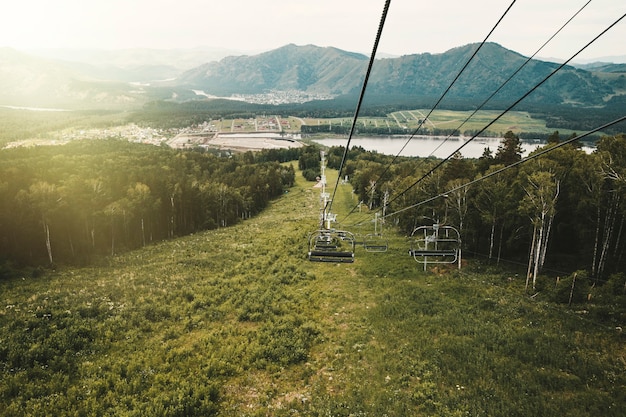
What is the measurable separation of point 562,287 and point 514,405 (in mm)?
15458

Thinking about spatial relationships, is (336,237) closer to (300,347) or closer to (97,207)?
(300,347)

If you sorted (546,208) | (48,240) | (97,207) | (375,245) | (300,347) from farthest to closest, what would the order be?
1. (97,207)
2. (48,240)
3. (546,208)
4. (375,245)
5. (300,347)

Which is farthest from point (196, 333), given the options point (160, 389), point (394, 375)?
point (394, 375)

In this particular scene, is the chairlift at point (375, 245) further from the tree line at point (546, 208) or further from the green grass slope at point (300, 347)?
the tree line at point (546, 208)

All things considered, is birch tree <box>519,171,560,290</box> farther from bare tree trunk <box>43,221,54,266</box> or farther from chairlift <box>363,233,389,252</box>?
bare tree trunk <box>43,221,54,266</box>

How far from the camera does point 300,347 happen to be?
21.7 meters

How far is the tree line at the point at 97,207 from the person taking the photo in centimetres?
4278

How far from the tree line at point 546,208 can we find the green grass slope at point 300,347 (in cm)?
644

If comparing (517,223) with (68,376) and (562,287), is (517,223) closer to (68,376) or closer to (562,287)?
(562,287)

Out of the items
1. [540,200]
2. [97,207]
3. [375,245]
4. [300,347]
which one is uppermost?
[540,200]

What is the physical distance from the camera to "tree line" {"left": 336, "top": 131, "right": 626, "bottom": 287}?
97.9 feet

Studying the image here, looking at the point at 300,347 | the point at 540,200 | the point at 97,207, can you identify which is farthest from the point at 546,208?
the point at 97,207

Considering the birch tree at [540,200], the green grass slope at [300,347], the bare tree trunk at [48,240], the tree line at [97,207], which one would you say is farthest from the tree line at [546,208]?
the bare tree trunk at [48,240]

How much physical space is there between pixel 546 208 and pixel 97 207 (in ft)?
176
